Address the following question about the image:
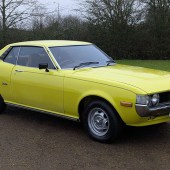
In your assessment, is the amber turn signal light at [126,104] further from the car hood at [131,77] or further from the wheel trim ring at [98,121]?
the wheel trim ring at [98,121]

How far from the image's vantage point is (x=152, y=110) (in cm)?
553

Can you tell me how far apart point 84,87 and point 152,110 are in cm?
119

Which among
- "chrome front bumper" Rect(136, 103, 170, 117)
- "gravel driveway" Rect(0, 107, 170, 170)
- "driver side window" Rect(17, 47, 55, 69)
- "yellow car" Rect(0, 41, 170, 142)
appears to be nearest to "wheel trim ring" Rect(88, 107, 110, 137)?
"yellow car" Rect(0, 41, 170, 142)

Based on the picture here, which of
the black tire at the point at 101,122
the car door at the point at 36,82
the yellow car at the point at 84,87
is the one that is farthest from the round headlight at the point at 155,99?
the car door at the point at 36,82

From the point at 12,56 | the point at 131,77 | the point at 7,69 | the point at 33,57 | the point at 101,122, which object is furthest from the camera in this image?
the point at 12,56

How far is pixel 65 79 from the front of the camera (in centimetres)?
643

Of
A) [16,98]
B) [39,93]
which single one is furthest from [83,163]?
[16,98]

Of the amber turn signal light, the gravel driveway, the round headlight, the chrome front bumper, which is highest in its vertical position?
the round headlight

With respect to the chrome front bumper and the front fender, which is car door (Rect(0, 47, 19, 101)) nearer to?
the front fender

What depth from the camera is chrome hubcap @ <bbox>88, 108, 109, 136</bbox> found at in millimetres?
6008

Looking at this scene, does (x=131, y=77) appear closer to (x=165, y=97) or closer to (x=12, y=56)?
(x=165, y=97)

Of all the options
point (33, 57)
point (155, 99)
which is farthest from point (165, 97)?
point (33, 57)

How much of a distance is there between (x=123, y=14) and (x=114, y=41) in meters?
2.02

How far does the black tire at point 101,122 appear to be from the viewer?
5805 millimetres
